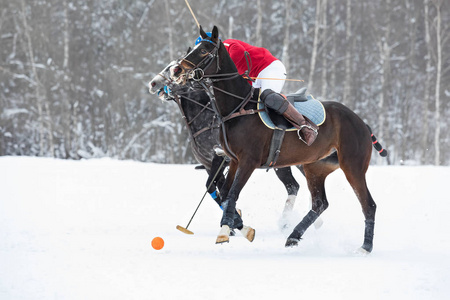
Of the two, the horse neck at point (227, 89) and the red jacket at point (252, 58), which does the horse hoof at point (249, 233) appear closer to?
the horse neck at point (227, 89)

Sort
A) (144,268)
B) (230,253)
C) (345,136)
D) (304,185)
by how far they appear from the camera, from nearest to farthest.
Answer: (144,268) < (230,253) < (345,136) < (304,185)

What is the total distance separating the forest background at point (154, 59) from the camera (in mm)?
22578

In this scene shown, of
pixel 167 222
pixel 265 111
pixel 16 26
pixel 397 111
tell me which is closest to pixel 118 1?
pixel 16 26

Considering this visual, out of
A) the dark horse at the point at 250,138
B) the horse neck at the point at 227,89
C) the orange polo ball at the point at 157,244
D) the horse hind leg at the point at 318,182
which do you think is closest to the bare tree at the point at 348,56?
the horse hind leg at the point at 318,182

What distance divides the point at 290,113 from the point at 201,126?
226 centimetres

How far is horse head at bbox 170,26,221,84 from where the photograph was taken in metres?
5.76

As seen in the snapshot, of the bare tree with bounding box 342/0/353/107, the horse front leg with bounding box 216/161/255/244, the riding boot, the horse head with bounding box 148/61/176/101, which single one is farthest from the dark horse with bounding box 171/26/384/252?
the bare tree with bounding box 342/0/353/107

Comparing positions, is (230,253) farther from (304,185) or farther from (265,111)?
(304,185)

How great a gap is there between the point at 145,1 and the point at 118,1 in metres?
1.34

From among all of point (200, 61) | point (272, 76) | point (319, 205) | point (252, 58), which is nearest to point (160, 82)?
point (252, 58)

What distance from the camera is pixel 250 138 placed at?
602cm

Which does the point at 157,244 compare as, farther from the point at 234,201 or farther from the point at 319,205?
the point at 319,205

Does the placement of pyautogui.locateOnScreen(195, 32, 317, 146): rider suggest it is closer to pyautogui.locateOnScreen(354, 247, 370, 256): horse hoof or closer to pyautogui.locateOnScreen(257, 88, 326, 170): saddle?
pyautogui.locateOnScreen(257, 88, 326, 170): saddle

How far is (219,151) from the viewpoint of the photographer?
7.33 m
